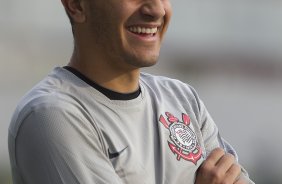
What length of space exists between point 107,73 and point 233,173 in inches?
18.4

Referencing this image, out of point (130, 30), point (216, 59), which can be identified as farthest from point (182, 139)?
point (216, 59)

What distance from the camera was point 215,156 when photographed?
102 inches

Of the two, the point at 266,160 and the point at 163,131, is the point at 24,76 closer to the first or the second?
the point at 266,160

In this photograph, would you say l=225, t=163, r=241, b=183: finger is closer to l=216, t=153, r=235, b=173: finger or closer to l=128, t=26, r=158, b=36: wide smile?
l=216, t=153, r=235, b=173: finger

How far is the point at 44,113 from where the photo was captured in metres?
2.26

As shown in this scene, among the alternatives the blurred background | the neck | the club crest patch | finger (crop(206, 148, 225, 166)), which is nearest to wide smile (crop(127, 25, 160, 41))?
the neck

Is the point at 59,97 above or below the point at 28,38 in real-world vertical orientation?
above

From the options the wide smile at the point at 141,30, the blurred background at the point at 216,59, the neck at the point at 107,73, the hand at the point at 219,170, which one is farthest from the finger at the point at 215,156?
the blurred background at the point at 216,59

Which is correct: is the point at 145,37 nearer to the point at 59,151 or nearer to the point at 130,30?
the point at 130,30

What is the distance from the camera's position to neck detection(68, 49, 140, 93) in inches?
97.7

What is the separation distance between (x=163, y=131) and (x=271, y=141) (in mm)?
7570

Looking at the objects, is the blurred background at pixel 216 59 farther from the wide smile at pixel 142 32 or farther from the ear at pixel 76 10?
the wide smile at pixel 142 32

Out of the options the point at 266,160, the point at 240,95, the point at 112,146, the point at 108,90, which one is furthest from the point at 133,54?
the point at 240,95

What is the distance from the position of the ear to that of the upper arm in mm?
356
